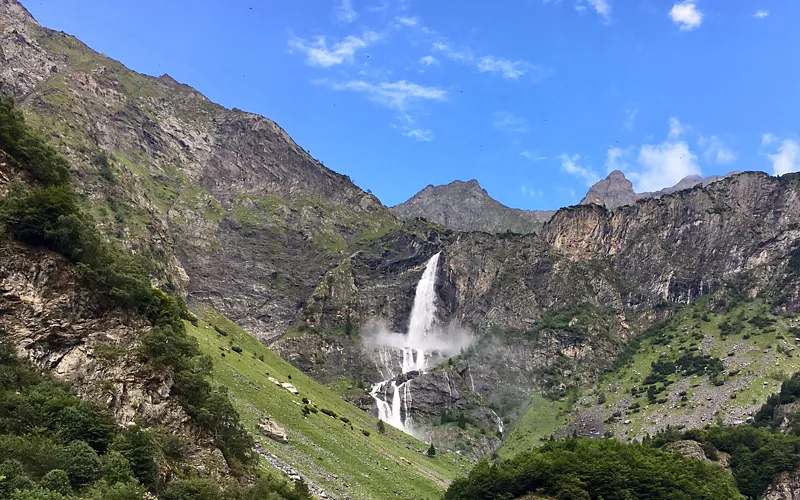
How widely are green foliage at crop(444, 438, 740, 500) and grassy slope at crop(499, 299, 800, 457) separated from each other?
210ft

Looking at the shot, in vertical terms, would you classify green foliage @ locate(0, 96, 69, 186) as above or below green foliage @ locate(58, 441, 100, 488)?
above

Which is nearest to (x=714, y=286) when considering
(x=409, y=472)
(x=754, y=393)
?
(x=754, y=393)

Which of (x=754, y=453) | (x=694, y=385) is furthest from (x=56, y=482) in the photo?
(x=694, y=385)

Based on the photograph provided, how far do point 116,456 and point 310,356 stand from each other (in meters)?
134

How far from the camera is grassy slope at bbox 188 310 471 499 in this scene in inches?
2287

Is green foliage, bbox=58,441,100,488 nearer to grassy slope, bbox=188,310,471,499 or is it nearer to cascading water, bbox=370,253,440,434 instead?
grassy slope, bbox=188,310,471,499

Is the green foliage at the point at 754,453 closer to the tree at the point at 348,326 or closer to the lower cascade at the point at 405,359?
the lower cascade at the point at 405,359

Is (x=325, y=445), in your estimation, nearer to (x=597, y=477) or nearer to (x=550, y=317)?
(x=597, y=477)

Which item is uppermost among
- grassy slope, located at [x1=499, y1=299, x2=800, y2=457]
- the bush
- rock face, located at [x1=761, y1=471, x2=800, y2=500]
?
grassy slope, located at [x1=499, y1=299, x2=800, y2=457]

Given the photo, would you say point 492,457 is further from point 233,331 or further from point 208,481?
point 208,481

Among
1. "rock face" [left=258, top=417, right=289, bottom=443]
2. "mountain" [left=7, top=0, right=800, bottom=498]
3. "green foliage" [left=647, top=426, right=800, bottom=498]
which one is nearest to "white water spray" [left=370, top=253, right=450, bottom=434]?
"mountain" [left=7, top=0, right=800, bottom=498]

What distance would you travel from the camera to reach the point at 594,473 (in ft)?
175

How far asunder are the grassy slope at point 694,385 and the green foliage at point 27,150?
10797cm

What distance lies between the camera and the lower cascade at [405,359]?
457 feet
